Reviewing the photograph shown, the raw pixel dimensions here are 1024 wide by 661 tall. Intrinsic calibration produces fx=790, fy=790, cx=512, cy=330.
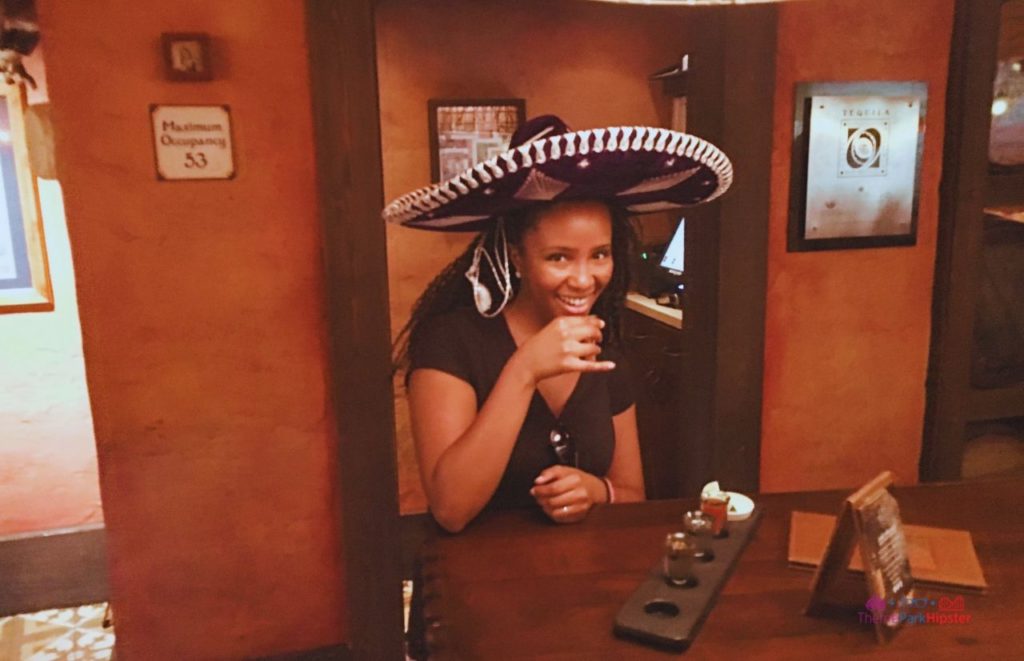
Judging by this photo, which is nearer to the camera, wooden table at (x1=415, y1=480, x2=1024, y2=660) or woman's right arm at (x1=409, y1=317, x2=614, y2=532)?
wooden table at (x1=415, y1=480, x2=1024, y2=660)

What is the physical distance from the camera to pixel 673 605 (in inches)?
41.6

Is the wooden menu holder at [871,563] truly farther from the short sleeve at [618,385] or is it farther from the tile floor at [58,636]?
the tile floor at [58,636]

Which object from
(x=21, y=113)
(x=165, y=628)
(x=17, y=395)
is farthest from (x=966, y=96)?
(x=17, y=395)

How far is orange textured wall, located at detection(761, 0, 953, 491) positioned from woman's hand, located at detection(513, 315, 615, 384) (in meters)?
1.19

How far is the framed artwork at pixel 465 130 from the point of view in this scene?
11.1 ft

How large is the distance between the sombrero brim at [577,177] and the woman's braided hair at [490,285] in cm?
3

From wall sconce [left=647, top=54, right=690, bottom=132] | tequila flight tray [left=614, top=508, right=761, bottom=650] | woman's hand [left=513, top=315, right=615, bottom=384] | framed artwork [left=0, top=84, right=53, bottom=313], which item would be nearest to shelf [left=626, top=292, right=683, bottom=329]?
wall sconce [left=647, top=54, right=690, bottom=132]

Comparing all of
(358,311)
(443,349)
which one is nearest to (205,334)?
(358,311)

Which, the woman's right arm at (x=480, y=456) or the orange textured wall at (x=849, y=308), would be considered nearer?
the woman's right arm at (x=480, y=456)

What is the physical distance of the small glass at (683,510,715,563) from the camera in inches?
46.5

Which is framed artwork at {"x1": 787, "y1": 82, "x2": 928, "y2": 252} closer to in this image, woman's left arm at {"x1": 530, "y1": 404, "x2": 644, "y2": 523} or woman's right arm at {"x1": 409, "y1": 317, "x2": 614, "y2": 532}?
woman's left arm at {"x1": 530, "y1": 404, "x2": 644, "y2": 523}

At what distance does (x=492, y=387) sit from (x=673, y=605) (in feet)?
1.76

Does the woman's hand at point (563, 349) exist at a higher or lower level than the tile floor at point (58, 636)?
higher
